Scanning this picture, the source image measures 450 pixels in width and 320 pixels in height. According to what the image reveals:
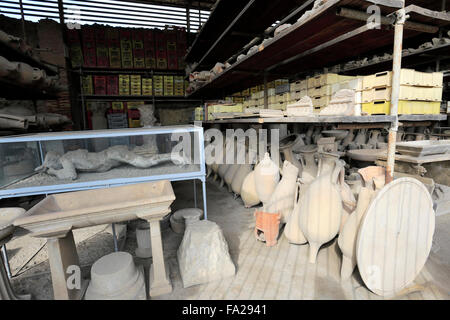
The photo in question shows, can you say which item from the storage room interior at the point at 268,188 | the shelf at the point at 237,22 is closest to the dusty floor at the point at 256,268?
the storage room interior at the point at 268,188

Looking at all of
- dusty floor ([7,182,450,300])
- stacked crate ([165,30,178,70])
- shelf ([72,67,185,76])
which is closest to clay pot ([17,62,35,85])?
dusty floor ([7,182,450,300])

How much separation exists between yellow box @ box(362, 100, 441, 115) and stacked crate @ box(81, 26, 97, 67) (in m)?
6.22

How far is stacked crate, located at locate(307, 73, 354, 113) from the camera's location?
2.22 m

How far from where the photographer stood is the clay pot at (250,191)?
2.91 m

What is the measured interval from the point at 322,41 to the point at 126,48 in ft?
17.9

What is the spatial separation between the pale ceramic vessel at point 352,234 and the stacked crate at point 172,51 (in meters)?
6.04

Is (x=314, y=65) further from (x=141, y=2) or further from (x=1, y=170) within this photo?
(x=141, y=2)

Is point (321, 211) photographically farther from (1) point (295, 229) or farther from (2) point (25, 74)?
(2) point (25, 74)

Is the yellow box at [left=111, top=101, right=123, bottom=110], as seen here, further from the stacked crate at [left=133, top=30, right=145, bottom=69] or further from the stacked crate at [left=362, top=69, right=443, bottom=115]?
the stacked crate at [left=362, top=69, right=443, bottom=115]

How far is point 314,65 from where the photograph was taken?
2.93m

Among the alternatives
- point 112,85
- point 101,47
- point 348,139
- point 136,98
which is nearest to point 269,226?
point 348,139

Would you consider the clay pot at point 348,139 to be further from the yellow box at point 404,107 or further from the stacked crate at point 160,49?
the stacked crate at point 160,49
